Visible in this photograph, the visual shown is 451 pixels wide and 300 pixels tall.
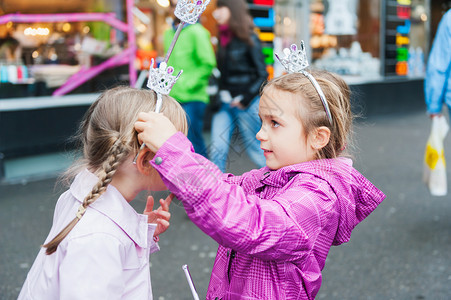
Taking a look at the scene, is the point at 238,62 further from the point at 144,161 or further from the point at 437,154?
the point at 144,161

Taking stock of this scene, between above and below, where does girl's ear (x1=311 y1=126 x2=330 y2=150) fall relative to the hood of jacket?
above

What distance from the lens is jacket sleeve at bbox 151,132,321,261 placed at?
1.25 meters

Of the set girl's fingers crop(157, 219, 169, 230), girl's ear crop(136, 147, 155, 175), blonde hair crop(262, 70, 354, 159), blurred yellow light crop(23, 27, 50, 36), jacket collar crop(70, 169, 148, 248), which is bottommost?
girl's fingers crop(157, 219, 169, 230)

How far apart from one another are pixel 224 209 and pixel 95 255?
1.24 ft

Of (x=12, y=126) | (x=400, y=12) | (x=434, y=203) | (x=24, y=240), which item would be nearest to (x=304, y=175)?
(x=24, y=240)

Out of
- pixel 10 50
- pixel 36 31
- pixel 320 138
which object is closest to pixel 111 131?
pixel 320 138

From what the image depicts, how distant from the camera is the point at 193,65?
15.4ft

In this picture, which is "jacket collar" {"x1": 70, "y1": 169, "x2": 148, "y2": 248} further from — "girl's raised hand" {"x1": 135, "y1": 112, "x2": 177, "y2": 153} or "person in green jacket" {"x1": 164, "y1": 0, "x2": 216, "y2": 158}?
"person in green jacket" {"x1": 164, "y1": 0, "x2": 216, "y2": 158}

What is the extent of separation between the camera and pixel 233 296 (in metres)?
1.59

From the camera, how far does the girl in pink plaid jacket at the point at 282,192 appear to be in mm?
1267

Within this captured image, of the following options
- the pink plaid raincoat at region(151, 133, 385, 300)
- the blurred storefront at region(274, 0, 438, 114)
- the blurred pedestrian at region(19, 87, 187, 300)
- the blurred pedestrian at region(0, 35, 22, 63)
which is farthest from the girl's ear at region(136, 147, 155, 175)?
the blurred storefront at region(274, 0, 438, 114)

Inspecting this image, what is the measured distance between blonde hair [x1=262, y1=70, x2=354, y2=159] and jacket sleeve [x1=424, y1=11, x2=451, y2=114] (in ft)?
8.08

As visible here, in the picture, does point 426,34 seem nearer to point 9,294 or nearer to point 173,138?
point 9,294

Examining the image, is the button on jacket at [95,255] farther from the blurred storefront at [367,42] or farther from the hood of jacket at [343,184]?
the blurred storefront at [367,42]
